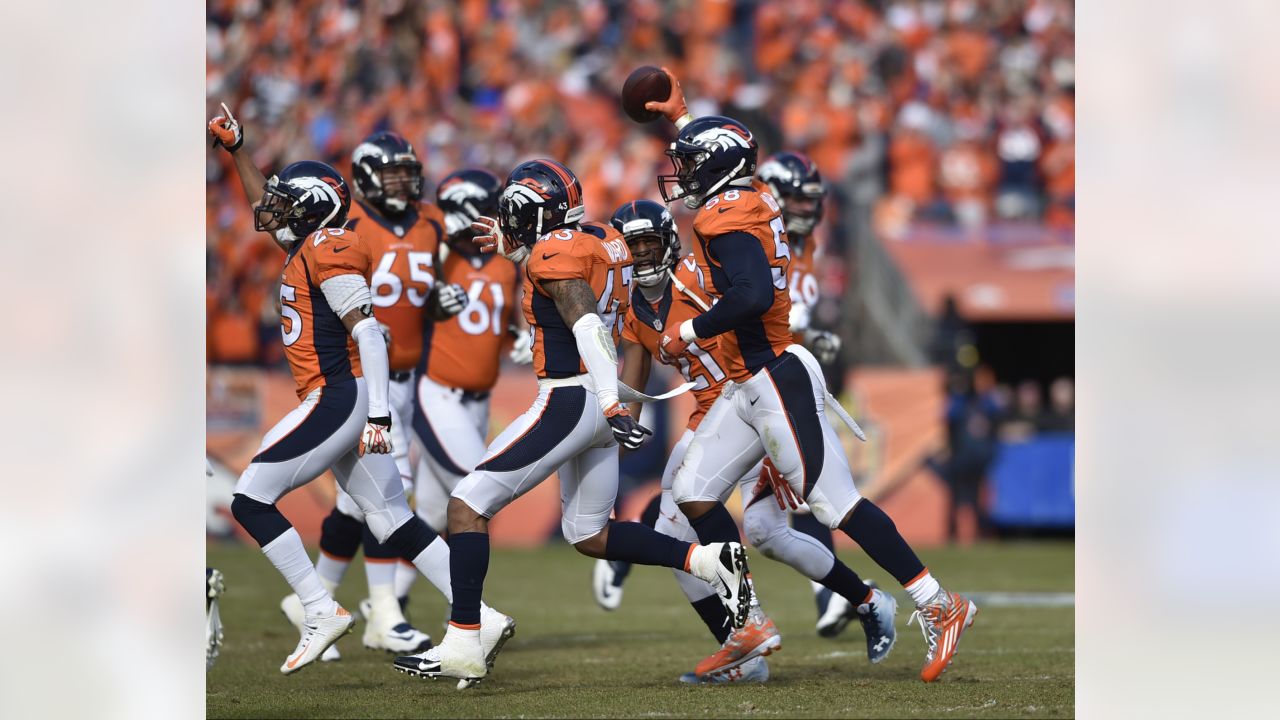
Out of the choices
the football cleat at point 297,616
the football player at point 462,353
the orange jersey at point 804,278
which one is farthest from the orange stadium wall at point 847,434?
the football cleat at point 297,616

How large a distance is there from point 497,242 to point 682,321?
2.85 feet

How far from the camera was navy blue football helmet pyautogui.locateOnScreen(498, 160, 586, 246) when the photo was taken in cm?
620

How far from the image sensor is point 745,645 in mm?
6281

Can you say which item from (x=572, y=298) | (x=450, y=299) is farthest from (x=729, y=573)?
(x=450, y=299)

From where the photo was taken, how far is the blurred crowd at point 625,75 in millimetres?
16828

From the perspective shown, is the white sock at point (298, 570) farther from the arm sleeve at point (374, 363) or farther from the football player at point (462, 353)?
Answer: the football player at point (462, 353)

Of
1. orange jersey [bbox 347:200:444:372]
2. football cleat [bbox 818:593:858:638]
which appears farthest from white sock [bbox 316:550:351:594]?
football cleat [bbox 818:593:858:638]

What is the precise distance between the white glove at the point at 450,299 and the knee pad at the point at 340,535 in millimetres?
1157

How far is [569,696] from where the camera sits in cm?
603

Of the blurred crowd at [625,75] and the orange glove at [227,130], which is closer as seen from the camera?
the orange glove at [227,130]

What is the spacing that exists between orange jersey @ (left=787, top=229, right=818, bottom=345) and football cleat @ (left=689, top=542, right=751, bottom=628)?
6.89 ft
